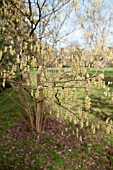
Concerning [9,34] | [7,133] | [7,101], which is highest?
[9,34]

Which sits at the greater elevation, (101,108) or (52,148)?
Result: (101,108)

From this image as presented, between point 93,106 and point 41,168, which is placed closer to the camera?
point 41,168

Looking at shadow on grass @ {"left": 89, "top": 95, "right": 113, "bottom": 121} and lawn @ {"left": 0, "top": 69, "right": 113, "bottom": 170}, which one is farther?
shadow on grass @ {"left": 89, "top": 95, "right": 113, "bottom": 121}

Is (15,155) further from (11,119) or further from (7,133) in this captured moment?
(11,119)

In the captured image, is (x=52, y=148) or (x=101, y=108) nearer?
(x=52, y=148)

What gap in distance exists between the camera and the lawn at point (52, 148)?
4609 mm

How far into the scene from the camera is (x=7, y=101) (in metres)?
9.09

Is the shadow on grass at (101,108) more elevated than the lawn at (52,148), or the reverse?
the shadow on grass at (101,108)

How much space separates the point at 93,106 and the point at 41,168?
5.05 meters

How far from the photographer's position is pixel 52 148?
513 cm

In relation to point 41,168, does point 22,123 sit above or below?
above

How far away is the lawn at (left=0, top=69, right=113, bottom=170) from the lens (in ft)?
15.1

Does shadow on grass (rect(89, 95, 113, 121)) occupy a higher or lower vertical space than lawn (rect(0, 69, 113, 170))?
higher

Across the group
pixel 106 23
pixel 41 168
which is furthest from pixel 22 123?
pixel 106 23
